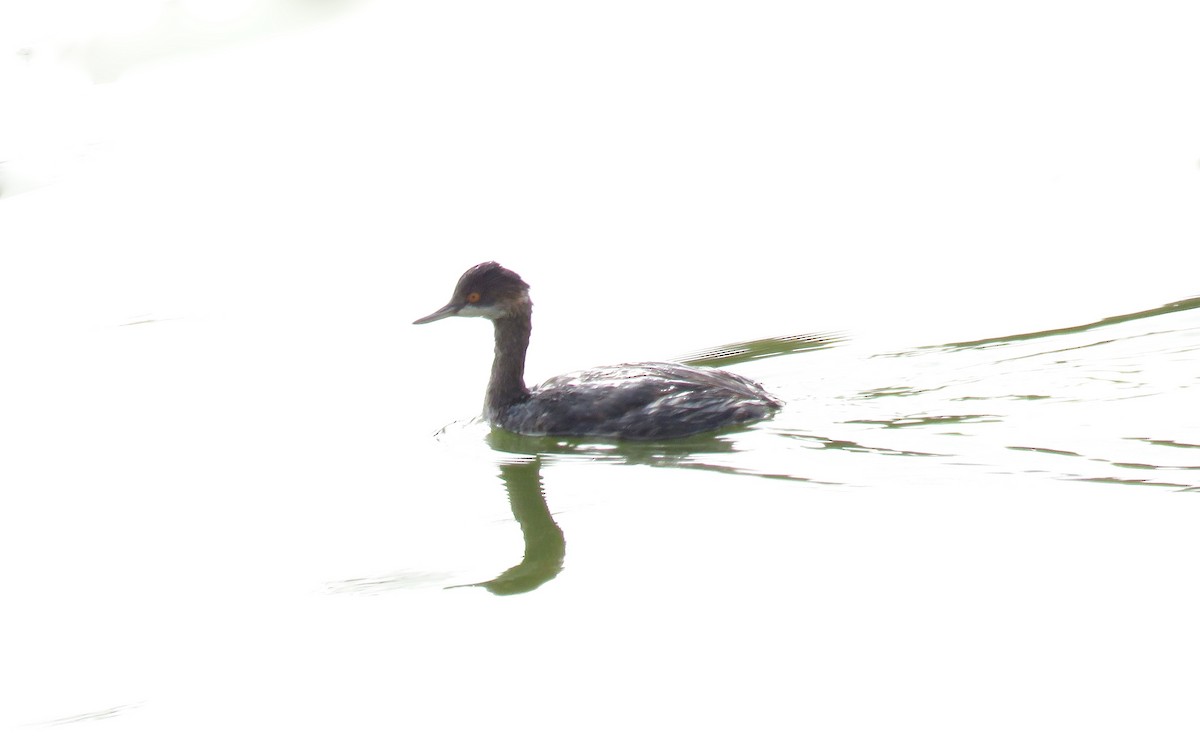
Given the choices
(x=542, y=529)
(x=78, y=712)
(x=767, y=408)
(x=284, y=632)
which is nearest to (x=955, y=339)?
(x=767, y=408)

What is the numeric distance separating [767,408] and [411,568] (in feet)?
8.00

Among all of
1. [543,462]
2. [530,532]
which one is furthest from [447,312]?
[530,532]

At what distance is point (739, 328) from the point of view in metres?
10.1

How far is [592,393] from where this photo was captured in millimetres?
8430

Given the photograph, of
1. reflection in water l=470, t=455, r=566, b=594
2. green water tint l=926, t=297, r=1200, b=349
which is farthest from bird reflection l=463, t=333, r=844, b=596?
green water tint l=926, t=297, r=1200, b=349

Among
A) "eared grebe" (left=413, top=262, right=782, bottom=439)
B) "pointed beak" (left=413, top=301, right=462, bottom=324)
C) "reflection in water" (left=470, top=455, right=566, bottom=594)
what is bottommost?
"reflection in water" (left=470, top=455, right=566, bottom=594)

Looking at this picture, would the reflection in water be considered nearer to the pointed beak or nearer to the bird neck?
the bird neck

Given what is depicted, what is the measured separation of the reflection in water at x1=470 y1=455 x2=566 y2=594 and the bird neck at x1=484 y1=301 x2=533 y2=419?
621 mm

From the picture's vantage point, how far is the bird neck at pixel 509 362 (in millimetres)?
8797

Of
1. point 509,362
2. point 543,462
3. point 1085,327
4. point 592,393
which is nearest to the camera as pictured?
point 543,462

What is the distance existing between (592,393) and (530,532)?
5.12ft

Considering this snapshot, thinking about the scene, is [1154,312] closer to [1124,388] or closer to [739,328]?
[1124,388]

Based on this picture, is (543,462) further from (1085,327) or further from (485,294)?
(1085,327)

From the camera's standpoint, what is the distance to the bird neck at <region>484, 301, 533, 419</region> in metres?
8.80
